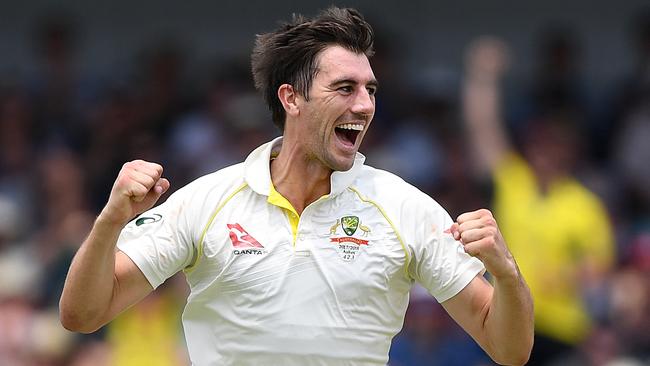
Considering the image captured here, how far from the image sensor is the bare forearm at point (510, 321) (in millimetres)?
5148

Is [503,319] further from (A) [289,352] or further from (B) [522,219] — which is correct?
(B) [522,219]

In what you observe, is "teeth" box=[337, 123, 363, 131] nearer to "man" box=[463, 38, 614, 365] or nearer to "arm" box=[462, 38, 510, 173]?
"man" box=[463, 38, 614, 365]

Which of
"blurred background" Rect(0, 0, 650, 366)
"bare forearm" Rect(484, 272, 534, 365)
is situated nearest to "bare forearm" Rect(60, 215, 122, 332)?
"bare forearm" Rect(484, 272, 534, 365)

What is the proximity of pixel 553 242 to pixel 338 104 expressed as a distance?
4.17 metres

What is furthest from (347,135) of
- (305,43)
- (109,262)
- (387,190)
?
(109,262)

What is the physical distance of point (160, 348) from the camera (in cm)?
941

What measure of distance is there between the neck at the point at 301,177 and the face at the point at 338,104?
0.08 m

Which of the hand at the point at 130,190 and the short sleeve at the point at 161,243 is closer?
the hand at the point at 130,190

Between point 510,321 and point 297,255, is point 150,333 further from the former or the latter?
point 510,321

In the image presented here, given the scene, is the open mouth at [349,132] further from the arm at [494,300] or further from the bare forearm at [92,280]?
the bare forearm at [92,280]

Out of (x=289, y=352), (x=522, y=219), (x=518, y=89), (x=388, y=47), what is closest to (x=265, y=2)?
(x=388, y=47)

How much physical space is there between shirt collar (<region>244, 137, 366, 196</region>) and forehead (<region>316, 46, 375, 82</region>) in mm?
357

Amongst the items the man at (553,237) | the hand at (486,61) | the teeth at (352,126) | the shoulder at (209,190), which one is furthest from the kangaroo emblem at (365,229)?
the hand at (486,61)

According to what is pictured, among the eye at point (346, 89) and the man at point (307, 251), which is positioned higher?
the eye at point (346, 89)
